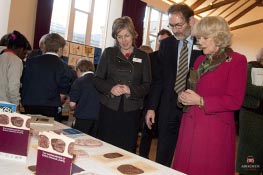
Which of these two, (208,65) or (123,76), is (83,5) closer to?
(123,76)

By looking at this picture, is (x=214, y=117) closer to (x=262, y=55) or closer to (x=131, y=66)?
(x=131, y=66)

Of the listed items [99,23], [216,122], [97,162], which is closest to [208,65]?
[216,122]

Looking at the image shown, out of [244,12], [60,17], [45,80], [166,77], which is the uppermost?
[244,12]

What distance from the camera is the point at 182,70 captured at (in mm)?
2150

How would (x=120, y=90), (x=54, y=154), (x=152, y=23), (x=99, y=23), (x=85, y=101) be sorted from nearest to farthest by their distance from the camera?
(x=54, y=154) → (x=120, y=90) → (x=85, y=101) → (x=99, y=23) → (x=152, y=23)

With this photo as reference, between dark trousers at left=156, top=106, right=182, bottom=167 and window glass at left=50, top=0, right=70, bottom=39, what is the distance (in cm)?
520

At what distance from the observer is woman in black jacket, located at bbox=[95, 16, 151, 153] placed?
2197 mm

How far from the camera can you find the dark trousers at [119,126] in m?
2.22

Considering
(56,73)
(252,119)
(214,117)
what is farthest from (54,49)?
(252,119)

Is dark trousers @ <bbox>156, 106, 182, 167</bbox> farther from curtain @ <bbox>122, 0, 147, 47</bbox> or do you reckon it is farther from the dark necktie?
curtain @ <bbox>122, 0, 147, 47</bbox>

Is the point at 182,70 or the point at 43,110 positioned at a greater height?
the point at 182,70

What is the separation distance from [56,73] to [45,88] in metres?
0.17

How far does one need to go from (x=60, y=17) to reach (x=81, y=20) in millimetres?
630

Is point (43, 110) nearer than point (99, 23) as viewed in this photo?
Yes
